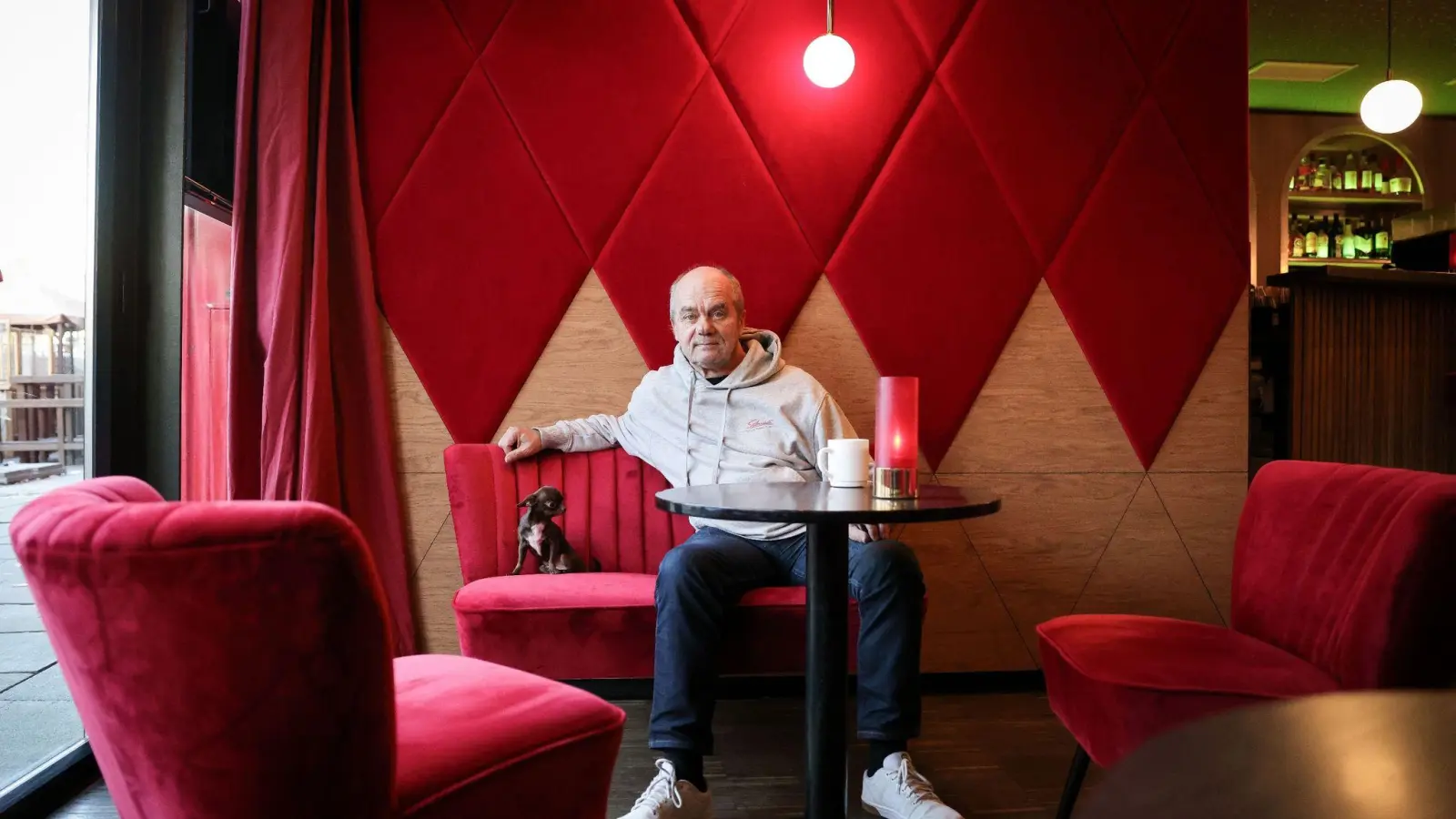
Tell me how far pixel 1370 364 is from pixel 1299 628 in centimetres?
249

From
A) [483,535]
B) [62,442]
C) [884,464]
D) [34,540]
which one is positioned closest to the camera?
[34,540]

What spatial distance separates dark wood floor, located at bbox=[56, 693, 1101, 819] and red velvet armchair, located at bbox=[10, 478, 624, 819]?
42.8 inches

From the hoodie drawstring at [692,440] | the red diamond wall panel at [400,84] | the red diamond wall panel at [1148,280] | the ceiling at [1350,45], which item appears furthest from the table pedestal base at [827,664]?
the ceiling at [1350,45]

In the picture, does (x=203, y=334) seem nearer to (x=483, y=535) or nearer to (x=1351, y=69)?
(x=483, y=535)

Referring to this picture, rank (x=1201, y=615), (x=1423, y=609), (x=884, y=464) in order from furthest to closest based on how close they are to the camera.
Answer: (x=1201, y=615)
(x=884, y=464)
(x=1423, y=609)

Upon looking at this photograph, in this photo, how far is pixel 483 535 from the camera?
2.45 m

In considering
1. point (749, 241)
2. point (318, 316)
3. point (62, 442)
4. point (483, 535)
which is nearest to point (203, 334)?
point (318, 316)

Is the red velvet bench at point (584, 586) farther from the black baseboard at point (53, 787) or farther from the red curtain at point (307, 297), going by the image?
the black baseboard at point (53, 787)

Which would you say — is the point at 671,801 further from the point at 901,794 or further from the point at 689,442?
the point at 689,442

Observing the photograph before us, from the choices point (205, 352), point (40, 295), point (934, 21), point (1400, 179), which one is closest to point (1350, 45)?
point (1400, 179)

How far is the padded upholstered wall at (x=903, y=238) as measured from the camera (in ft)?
9.01

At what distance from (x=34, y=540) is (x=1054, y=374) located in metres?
2.63

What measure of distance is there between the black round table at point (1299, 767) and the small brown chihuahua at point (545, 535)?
184 centimetres

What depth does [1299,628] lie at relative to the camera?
1624 millimetres
